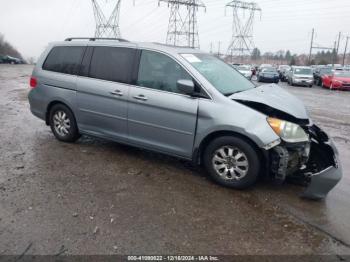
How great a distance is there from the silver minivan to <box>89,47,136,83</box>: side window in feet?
0.05

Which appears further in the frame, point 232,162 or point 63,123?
point 63,123

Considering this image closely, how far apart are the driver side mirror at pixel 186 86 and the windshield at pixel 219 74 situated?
0.32m

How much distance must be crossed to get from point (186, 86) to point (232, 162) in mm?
1142

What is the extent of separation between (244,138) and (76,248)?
2301 mm

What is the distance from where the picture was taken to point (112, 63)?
5215 millimetres

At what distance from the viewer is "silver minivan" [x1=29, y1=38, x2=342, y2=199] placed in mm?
4023

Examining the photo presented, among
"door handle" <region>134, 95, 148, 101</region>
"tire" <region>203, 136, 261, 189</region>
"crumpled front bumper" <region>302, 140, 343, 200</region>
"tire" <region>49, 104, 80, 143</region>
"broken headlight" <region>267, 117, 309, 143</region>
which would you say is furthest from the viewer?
"tire" <region>49, 104, 80, 143</region>

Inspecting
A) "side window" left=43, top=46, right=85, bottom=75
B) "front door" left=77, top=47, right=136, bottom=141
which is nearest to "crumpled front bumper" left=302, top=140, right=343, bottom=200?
"front door" left=77, top=47, right=136, bottom=141

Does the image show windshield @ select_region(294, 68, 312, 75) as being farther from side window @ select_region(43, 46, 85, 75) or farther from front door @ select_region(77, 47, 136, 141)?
front door @ select_region(77, 47, 136, 141)

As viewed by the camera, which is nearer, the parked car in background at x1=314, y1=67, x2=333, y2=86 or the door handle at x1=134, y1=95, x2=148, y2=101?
the door handle at x1=134, y1=95, x2=148, y2=101

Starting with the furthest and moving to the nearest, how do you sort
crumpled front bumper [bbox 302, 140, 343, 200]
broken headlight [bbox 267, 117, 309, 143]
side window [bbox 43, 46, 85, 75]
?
side window [bbox 43, 46, 85, 75] < broken headlight [bbox 267, 117, 309, 143] < crumpled front bumper [bbox 302, 140, 343, 200]

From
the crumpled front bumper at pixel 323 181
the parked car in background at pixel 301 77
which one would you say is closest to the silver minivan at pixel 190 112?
the crumpled front bumper at pixel 323 181

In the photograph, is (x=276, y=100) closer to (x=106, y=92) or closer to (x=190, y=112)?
(x=190, y=112)

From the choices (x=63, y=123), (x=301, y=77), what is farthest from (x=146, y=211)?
(x=301, y=77)
